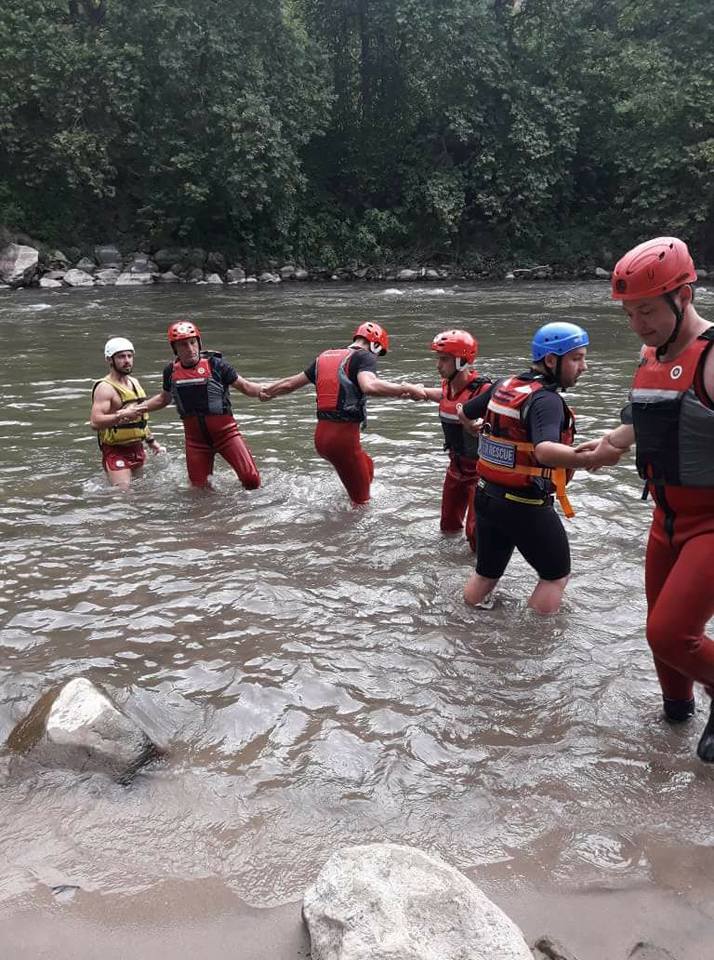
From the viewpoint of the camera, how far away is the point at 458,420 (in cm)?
603

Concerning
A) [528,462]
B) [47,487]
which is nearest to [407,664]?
[528,462]

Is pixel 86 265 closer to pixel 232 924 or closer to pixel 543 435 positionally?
pixel 543 435

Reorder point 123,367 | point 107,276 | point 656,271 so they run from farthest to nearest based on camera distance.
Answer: point 107,276 < point 123,367 < point 656,271

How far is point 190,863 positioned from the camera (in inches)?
120

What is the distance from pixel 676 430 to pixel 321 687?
8.11 feet

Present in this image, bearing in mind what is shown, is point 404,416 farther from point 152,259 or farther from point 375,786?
point 152,259

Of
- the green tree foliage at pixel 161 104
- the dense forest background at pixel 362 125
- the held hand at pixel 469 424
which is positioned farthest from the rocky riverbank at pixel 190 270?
the held hand at pixel 469 424

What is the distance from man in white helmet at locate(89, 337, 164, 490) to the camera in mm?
7691

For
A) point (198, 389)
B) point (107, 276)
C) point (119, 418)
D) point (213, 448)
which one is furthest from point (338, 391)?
point (107, 276)

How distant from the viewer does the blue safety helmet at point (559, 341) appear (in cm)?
437

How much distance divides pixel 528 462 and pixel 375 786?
2.15 meters

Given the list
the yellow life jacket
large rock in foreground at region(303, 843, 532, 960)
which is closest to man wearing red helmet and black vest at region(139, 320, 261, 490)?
the yellow life jacket

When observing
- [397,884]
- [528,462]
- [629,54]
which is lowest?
[397,884]

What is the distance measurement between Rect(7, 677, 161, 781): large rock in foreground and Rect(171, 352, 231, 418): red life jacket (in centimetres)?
414
